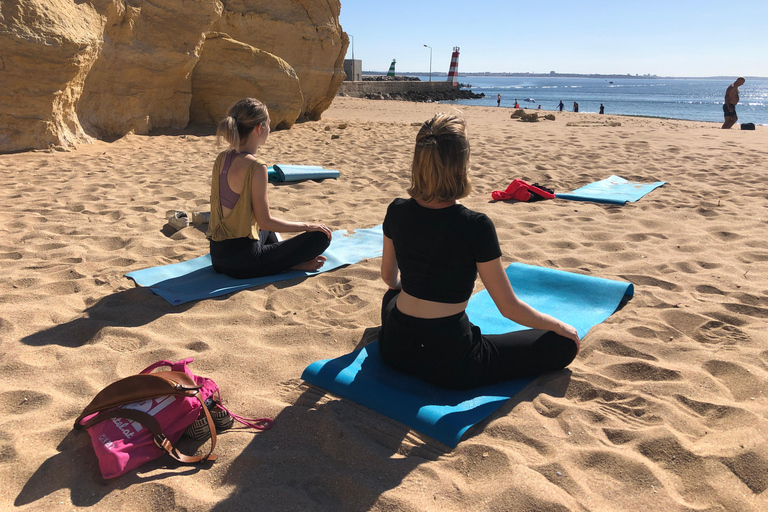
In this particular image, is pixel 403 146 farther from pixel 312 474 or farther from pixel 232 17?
pixel 312 474

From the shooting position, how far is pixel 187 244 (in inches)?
169

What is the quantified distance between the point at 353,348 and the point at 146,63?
24.9ft

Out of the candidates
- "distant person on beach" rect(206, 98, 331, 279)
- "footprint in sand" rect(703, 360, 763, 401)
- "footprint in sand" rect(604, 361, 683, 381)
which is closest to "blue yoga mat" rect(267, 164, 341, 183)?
"distant person on beach" rect(206, 98, 331, 279)

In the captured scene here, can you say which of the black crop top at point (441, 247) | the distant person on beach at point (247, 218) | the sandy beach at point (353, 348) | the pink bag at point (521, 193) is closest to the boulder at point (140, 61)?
the sandy beach at point (353, 348)

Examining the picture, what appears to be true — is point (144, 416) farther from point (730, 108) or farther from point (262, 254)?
point (730, 108)

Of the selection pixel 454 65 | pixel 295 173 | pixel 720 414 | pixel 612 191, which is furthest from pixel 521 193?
pixel 454 65

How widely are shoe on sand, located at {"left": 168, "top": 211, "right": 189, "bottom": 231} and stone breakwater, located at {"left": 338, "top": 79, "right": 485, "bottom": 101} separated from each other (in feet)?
86.3

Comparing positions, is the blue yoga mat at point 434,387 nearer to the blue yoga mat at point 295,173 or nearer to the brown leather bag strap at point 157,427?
the brown leather bag strap at point 157,427

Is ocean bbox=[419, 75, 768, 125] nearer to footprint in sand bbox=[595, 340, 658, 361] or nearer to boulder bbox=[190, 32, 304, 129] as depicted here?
boulder bbox=[190, 32, 304, 129]

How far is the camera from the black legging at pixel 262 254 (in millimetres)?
3559

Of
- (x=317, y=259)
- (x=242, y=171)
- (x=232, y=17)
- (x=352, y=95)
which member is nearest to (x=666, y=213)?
(x=317, y=259)

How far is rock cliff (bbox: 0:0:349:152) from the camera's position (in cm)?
655

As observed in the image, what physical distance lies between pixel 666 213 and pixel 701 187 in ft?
4.68

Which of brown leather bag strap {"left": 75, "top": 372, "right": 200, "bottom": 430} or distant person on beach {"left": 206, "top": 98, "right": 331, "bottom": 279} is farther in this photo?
distant person on beach {"left": 206, "top": 98, "right": 331, "bottom": 279}
